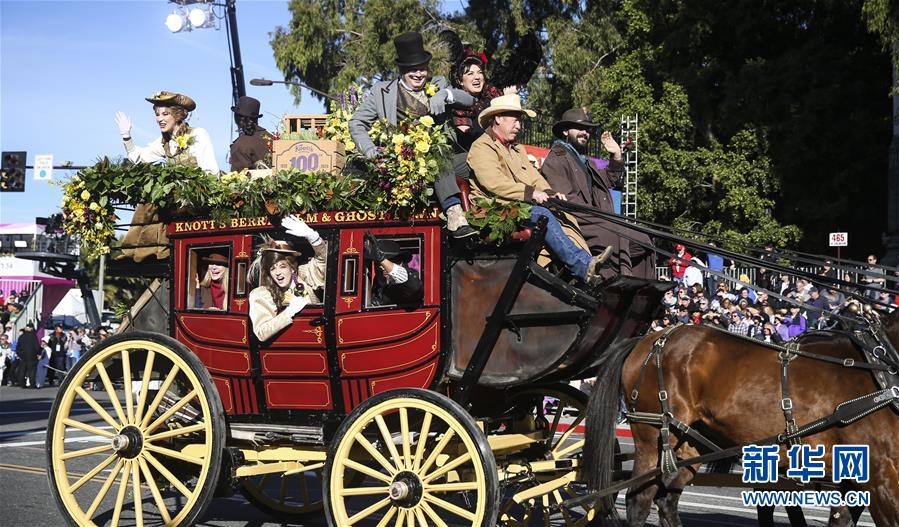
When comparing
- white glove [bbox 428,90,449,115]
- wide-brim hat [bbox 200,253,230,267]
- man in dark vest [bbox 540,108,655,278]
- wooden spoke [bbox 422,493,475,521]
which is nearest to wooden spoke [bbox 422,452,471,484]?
wooden spoke [bbox 422,493,475,521]

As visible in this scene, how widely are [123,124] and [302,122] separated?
4.98 feet

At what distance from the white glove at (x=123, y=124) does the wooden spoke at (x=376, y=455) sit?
143 inches

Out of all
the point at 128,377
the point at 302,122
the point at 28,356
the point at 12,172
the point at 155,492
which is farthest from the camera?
the point at 28,356

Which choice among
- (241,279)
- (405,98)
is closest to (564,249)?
(405,98)

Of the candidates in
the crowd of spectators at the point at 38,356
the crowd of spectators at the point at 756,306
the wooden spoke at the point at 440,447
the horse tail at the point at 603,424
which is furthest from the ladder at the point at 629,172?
the crowd of spectators at the point at 38,356

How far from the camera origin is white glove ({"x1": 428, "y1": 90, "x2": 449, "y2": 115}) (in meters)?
7.48

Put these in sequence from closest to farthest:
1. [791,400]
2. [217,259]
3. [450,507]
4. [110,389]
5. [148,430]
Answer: [791,400], [450,507], [148,430], [110,389], [217,259]

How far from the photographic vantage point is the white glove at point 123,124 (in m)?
8.43

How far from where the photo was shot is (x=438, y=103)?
24.7ft

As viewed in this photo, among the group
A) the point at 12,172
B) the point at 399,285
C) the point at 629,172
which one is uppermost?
the point at 12,172

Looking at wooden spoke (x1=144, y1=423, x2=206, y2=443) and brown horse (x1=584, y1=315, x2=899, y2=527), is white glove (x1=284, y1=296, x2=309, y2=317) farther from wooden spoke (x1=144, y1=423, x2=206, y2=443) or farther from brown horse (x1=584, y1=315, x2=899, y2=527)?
brown horse (x1=584, y1=315, x2=899, y2=527)

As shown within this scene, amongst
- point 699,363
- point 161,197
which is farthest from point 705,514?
point 161,197

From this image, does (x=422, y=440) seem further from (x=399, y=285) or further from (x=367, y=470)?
(x=399, y=285)

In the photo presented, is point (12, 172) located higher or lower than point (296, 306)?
higher
